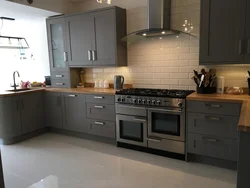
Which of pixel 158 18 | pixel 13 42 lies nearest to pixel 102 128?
pixel 158 18

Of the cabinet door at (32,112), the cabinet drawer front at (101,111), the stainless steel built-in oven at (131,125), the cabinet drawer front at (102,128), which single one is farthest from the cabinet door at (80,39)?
the stainless steel built-in oven at (131,125)

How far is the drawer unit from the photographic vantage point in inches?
140

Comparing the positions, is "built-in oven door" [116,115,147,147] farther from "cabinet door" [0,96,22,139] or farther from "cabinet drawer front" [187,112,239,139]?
"cabinet door" [0,96,22,139]

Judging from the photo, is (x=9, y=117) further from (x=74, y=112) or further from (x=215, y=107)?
(x=215, y=107)

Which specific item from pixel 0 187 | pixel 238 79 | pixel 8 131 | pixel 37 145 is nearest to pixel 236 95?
pixel 238 79

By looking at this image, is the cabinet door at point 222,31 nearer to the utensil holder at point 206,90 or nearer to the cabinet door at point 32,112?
the utensil holder at point 206,90

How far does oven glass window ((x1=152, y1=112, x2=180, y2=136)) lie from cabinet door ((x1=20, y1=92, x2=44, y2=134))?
96.2 inches

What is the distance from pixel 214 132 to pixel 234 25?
140 centimetres

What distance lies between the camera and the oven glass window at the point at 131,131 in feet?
10.9

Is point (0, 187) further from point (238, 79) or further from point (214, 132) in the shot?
point (238, 79)

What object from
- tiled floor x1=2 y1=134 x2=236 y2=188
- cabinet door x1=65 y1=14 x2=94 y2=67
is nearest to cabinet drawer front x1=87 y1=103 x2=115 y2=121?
tiled floor x1=2 y1=134 x2=236 y2=188

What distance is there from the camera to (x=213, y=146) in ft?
9.15

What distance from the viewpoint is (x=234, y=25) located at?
8.91 ft

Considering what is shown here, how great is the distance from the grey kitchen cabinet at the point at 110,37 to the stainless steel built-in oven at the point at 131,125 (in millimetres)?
908
